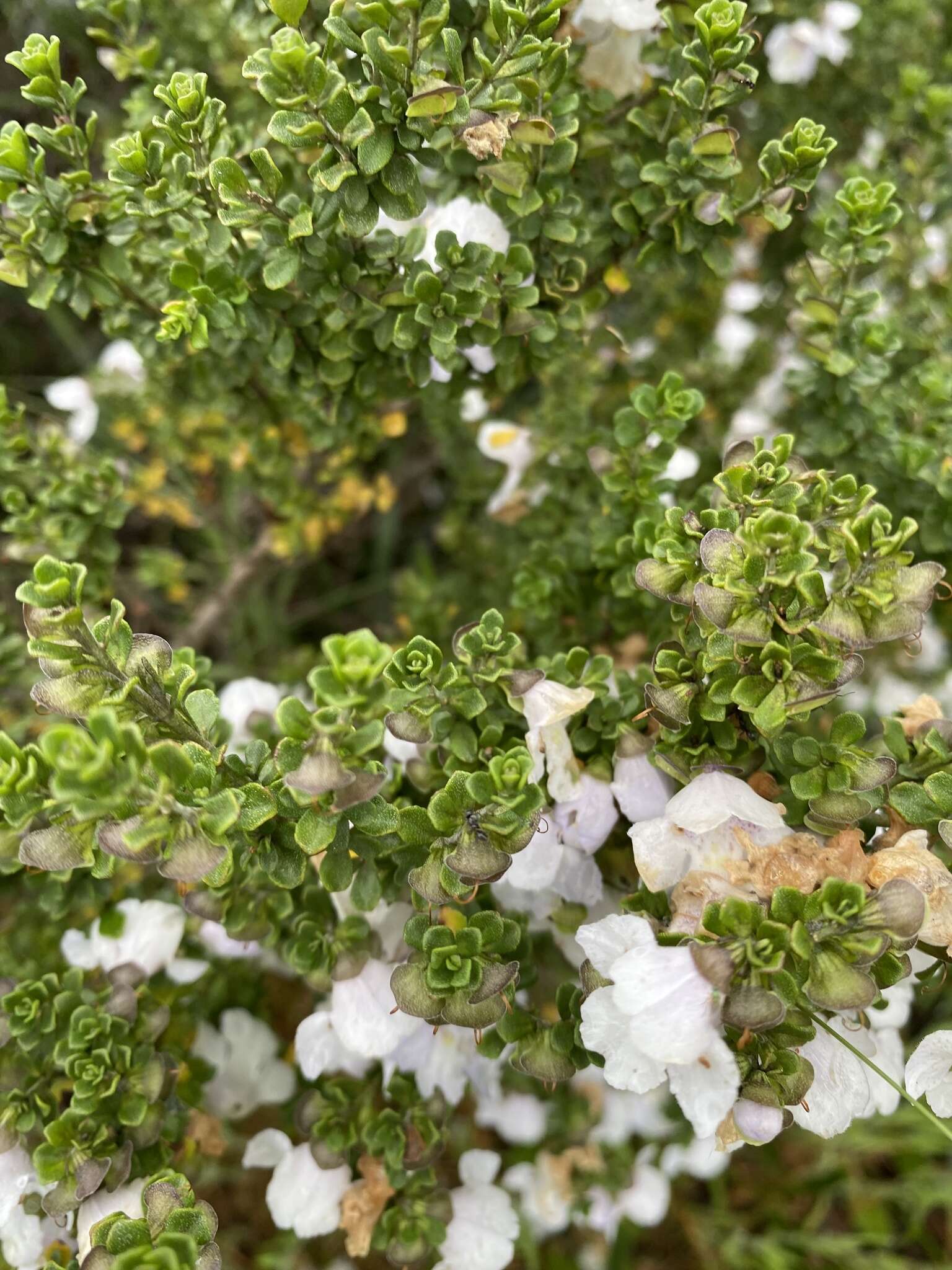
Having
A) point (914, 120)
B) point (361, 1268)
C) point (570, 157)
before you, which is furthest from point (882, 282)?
point (361, 1268)

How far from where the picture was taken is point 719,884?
0.80 meters

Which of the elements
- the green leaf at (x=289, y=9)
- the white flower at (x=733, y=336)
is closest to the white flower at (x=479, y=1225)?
the green leaf at (x=289, y=9)

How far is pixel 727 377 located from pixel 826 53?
0.55 metres

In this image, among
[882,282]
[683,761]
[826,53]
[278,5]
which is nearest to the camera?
[278,5]

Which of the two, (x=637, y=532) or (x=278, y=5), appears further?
(x=637, y=532)

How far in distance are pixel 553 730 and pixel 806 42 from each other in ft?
3.83

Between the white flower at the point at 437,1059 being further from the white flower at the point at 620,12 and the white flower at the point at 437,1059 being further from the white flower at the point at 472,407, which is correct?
the white flower at the point at 620,12

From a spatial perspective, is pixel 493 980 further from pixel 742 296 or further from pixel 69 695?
pixel 742 296

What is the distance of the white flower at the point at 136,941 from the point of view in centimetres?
108

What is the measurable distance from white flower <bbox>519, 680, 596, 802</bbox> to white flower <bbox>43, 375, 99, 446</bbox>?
112 centimetres

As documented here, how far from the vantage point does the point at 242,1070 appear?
1.24m

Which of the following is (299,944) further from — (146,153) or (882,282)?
(882,282)

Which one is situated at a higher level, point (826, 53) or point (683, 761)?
point (826, 53)

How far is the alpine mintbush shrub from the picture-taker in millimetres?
752
